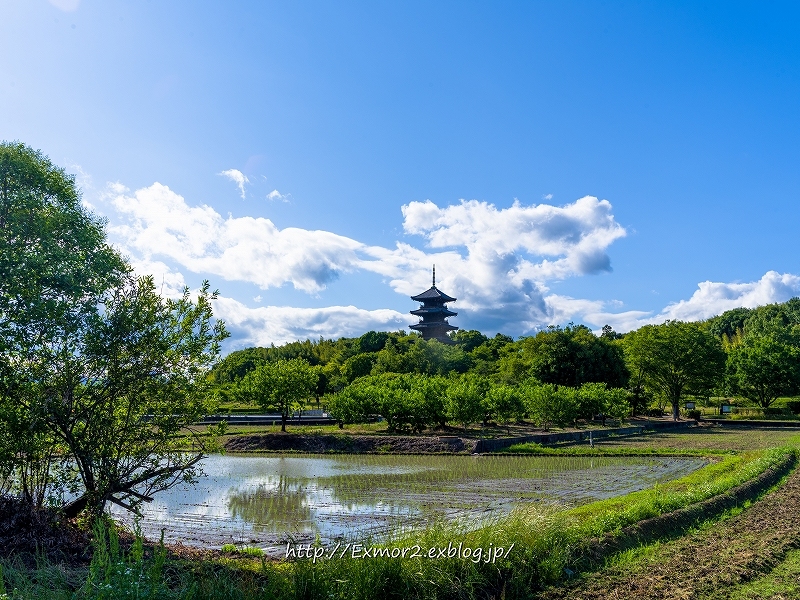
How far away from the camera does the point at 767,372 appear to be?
53875 mm

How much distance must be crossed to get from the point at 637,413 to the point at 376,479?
43.2m

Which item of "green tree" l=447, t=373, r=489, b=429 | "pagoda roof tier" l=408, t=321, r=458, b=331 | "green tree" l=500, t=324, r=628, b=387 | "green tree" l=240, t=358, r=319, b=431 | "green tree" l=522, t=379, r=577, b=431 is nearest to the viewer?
"green tree" l=447, t=373, r=489, b=429

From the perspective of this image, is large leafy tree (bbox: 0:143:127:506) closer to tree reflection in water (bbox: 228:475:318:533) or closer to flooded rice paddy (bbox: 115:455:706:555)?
flooded rice paddy (bbox: 115:455:706:555)

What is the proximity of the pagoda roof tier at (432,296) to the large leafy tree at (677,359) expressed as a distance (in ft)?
110

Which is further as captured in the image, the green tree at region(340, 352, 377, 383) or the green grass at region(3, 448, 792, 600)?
the green tree at region(340, 352, 377, 383)

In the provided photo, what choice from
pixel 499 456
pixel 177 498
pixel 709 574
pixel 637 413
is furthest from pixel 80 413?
pixel 637 413

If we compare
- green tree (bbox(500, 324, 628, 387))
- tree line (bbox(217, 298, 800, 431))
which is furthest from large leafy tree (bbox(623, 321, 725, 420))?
green tree (bbox(500, 324, 628, 387))

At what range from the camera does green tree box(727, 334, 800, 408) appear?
5347 centimetres

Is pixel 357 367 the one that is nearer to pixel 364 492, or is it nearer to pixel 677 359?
pixel 677 359

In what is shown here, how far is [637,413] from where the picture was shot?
54.7 meters

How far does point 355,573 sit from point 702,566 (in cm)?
449

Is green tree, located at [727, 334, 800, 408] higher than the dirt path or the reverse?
higher

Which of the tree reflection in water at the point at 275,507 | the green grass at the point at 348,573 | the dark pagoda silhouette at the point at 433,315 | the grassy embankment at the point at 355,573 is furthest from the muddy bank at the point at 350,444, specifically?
the dark pagoda silhouette at the point at 433,315

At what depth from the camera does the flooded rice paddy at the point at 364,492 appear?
427 inches
